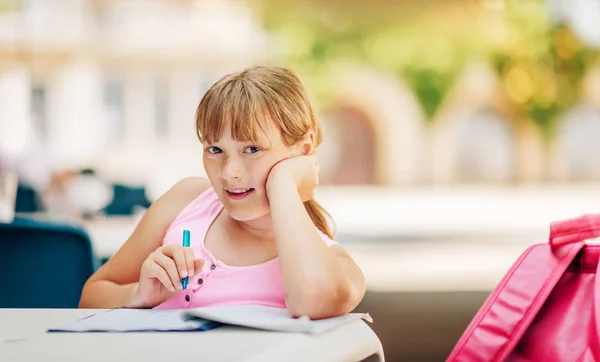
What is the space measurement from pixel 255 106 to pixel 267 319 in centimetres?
36

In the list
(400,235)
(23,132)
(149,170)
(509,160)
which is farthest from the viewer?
(509,160)

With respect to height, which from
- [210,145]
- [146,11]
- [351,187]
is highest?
[146,11]

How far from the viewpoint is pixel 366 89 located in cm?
1955

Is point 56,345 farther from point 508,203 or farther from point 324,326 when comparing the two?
point 508,203

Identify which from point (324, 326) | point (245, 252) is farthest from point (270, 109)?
point (324, 326)

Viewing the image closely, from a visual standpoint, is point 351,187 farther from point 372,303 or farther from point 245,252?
point 245,252

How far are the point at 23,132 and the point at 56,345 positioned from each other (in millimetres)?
16127

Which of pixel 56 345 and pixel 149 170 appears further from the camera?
pixel 149 170

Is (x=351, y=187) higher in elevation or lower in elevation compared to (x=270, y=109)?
lower

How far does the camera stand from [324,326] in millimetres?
997

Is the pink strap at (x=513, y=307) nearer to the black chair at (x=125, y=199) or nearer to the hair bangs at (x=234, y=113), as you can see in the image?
the hair bangs at (x=234, y=113)

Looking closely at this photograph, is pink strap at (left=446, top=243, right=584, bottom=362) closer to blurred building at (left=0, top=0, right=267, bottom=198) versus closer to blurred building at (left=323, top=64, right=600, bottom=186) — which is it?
blurred building at (left=0, top=0, right=267, bottom=198)

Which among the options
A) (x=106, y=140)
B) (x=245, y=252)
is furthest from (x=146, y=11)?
(x=245, y=252)

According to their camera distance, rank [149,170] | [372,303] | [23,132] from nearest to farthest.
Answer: [372,303] → [23,132] → [149,170]
